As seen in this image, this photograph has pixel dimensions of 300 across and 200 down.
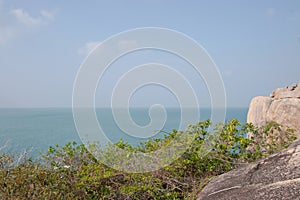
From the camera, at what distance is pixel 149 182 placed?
16.0 ft

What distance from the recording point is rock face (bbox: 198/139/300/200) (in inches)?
90.7

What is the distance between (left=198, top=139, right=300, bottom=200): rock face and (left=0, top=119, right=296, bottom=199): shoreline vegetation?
63.4 inches

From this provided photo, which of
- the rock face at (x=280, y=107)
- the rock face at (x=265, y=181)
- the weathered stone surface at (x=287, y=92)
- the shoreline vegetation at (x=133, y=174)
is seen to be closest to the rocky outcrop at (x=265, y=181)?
the rock face at (x=265, y=181)

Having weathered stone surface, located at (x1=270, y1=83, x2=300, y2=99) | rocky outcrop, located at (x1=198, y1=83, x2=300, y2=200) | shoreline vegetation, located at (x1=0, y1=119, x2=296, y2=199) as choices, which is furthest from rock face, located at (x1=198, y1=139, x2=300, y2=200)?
weathered stone surface, located at (x1=270, y1=83, x2=300, y2=99)

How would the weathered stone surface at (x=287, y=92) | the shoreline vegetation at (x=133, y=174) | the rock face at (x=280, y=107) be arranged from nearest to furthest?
the shoreline vegetation at (x=133, y=174) < the rock face at (x=280, y=107) < the weathered stone surface at (x=287, y=92)

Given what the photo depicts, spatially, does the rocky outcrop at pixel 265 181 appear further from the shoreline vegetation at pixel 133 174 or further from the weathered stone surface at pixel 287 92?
the weathered stone surface at pixel 287 92

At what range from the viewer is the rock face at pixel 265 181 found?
7.56ft

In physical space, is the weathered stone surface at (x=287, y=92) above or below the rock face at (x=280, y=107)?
above

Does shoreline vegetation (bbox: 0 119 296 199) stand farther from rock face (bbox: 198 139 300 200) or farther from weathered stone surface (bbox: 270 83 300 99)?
weathered stone surface (bbox: 270 83 300 99)

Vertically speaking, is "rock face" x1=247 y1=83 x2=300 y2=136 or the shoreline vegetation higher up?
"rock face" x1=247 y1=83 x2=300 y2=136

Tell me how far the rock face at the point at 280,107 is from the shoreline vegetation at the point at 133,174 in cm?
129

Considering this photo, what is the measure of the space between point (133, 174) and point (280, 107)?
4.23m

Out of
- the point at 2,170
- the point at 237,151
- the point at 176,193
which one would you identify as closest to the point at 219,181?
the point at 176,193

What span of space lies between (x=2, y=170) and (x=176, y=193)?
2768 mm
